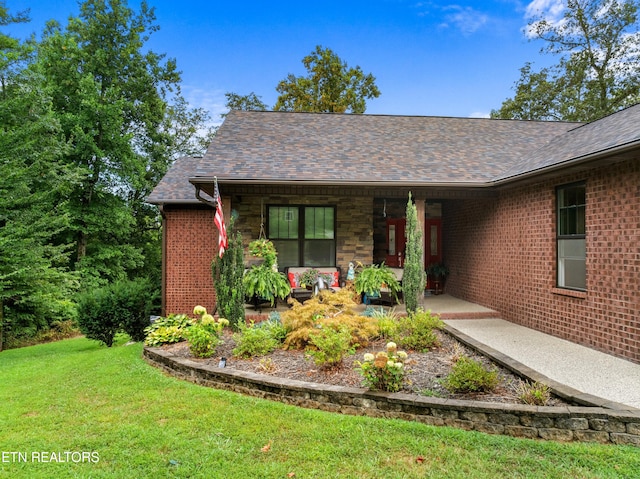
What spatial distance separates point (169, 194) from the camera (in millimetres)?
9672

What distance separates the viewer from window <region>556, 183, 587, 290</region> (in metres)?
6.28

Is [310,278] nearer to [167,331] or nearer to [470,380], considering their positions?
[167,331]

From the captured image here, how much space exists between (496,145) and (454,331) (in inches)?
241

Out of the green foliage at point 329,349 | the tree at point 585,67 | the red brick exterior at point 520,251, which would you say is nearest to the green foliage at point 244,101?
the tree at point 585,67

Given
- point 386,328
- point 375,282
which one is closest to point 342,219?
point 375,282

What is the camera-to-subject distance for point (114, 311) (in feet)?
26.8

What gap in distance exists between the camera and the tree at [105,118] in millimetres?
15781

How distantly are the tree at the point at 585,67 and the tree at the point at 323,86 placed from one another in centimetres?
904

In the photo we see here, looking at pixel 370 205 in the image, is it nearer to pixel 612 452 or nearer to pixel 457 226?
pixel 457 226

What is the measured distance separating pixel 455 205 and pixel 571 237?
14.4 ft

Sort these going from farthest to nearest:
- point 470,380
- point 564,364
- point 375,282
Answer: point 375,282, point 564,364, point 470,380

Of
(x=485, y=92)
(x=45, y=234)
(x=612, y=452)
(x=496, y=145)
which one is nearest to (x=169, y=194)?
(x=45, y=234)

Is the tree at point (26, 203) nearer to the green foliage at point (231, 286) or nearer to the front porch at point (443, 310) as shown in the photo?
the front porch at point (443, 310)

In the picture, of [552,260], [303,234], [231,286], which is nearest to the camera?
[231,286]
